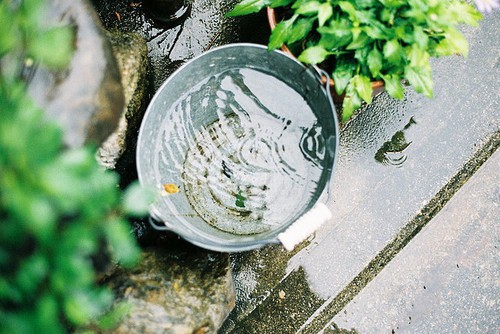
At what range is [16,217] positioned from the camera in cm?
99

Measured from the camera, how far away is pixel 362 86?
1.89 m

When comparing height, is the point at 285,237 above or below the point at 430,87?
below

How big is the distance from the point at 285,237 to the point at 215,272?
495 millimetres

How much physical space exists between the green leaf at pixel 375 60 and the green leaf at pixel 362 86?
0.06 metres

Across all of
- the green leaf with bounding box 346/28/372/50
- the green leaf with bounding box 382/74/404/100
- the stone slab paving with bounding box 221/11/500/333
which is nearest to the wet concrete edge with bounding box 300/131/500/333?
the stone slab paving with bounding box 221/11/500/333

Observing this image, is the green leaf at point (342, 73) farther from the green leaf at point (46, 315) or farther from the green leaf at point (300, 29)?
the green leaf at point (46, 315)

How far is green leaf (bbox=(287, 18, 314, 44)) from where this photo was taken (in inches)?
74.0

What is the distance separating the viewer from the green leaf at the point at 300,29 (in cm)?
188

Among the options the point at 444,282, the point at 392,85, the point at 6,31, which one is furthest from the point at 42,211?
the point at 444,282

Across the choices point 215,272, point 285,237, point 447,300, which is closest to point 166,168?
point 215,272

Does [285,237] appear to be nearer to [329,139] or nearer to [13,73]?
[329,139]

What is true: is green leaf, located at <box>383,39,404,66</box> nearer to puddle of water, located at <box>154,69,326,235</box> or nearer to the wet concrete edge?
puddle of water, located at <box>154,69,326,235</box>

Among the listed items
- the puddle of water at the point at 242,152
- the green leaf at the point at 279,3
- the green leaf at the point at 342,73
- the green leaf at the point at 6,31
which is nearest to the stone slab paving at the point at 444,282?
the puddle of water at the point at 242,152

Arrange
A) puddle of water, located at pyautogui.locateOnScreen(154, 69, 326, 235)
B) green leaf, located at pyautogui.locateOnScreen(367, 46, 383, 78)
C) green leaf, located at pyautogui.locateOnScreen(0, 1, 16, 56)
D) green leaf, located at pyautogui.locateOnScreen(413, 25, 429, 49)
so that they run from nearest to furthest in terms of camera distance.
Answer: green leaf, located at pyautogui.locateOnScreen(0, 1, 16, 56) < green leaf, located at pyautogui.locateOnScreen(413, 25, 429, 49) < green leaf, located at pyautogui.locateOnScreen(367, 46, 383, 78) < puddle of water, located at pyautogui.locateOnScreen(154, 69, 326, 235)
